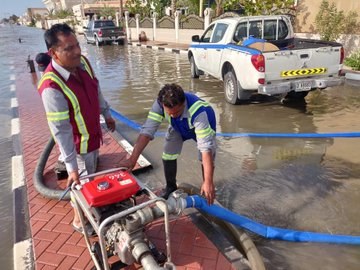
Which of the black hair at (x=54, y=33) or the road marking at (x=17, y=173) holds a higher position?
the black hair at (x=54, y=33)

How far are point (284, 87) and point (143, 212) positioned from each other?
195 inches

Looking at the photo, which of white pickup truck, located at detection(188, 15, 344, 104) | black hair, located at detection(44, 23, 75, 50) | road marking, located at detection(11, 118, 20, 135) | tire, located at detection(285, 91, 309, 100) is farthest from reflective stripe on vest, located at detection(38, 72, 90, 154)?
tire, located at detection(285, 91, 309, 100)

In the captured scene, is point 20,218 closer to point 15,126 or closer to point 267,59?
point 15,126

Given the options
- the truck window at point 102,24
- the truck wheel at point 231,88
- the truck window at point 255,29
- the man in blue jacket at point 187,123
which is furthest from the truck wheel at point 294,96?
the truck window at point 102,24

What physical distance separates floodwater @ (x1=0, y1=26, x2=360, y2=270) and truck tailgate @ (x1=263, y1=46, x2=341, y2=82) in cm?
86

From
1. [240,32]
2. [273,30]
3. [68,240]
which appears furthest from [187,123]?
[273,30]

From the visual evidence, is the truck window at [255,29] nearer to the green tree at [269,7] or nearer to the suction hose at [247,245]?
the suction hose at [247,245]

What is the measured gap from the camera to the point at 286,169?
4609mm

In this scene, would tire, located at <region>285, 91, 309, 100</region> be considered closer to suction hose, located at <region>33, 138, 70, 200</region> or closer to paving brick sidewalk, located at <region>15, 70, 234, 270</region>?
paving brick sidewalk, located at <region>15, 70, 234, 270</region>

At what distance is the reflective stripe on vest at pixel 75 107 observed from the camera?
2.57 m

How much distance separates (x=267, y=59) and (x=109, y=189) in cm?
488

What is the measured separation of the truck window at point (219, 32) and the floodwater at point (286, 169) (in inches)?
56.6

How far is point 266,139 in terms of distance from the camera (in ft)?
18.6

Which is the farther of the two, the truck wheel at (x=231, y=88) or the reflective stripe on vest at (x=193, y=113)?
the truck wheel at (x=231, y=88)
